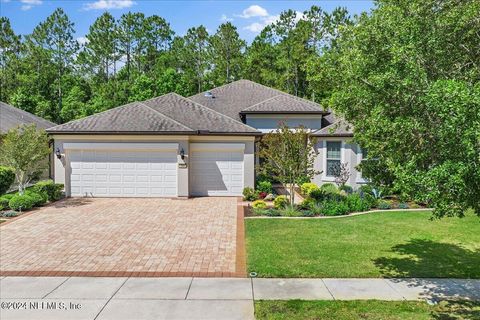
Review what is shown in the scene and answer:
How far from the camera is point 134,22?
50.7m

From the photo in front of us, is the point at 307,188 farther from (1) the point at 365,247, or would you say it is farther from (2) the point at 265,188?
(1) the point at 365,247

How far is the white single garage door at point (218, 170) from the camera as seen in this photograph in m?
19.8

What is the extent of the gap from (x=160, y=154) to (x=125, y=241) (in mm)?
8203

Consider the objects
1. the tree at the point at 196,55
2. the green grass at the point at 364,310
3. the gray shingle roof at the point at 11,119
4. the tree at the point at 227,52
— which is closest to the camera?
the green grass at the point at 364,310

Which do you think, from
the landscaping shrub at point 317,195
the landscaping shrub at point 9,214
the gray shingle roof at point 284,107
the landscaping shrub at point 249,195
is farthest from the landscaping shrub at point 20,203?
the gray shingle roof at point 284,107

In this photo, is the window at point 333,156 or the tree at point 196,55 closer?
the window at point 333,156

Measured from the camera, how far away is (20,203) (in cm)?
1562

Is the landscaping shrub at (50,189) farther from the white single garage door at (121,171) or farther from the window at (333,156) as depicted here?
the window at (333,156)

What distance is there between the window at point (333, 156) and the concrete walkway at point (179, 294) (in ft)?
42.3

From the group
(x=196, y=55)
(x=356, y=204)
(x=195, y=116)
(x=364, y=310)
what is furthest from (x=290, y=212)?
(x=196, y=55)

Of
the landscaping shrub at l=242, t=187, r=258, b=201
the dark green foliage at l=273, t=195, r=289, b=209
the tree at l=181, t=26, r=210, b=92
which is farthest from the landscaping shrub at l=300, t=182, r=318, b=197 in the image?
the tree at l=181, t=26, r=210, b=92

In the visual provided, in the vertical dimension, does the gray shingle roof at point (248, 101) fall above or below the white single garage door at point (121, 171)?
above

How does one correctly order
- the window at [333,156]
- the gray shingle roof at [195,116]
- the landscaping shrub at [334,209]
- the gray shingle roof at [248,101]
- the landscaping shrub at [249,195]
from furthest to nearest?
the gray shingle roof at [248,101]
the window at [333,156]
the gray shingle roof at [195,116]
the landscaping shrub at [249,195]
the landscaping shrub at [334,209]

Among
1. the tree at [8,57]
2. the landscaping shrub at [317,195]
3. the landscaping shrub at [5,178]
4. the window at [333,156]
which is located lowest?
the landscaping shrub at [317,195]
